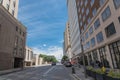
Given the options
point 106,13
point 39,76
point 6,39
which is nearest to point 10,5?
point 6,39

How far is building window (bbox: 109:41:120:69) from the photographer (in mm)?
17984

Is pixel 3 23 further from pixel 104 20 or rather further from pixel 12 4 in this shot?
pixel 104 20

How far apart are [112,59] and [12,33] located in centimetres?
2961

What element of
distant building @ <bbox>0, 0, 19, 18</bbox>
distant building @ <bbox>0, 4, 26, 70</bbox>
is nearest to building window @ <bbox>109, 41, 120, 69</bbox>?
distant building @ <bbox>0, 4, 26, 70</bbox>

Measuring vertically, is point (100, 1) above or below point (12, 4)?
below

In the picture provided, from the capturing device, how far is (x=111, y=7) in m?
19.0

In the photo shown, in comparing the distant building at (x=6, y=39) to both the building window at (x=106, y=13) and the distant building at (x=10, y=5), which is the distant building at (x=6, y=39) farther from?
the building window at (x=106, y=13)

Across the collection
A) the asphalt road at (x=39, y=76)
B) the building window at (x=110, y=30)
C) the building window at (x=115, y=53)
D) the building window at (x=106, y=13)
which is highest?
the building window at (x=106, y=13)

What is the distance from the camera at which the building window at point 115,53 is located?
18.0 m

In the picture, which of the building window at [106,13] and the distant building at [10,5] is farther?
the distant building at [10,5]

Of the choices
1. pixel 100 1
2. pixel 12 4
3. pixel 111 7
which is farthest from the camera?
pixel 12 4

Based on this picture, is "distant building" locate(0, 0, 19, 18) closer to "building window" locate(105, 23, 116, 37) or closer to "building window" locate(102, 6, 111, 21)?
"building window" locate(102, 6, 111, 21)

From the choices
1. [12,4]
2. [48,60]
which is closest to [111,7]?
[12,4]

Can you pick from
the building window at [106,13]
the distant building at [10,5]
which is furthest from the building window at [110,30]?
the distant building at [10,5]
